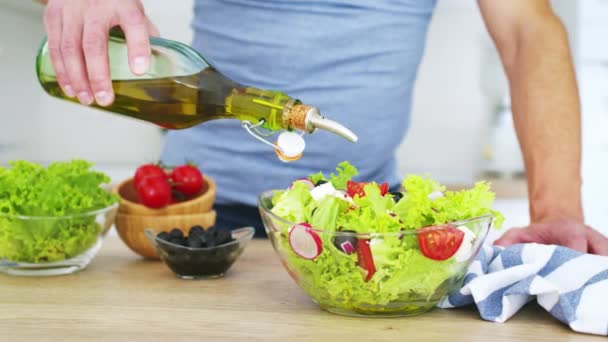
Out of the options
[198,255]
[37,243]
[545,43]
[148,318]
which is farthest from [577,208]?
[37,243]

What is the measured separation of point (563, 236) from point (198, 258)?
533 mm

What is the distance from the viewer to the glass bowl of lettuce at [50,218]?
1202mm

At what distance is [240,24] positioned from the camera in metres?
1.66

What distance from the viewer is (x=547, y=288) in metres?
0.93

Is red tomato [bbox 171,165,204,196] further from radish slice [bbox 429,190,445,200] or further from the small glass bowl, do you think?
radish slice [bbox 429,190,445,200]

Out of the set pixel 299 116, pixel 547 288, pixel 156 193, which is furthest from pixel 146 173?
pixel 547 288

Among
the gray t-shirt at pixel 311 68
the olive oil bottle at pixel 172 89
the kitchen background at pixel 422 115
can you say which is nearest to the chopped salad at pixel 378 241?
the olive oil bottle at pixel 172 89

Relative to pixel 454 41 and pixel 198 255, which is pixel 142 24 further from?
pixel 454 41

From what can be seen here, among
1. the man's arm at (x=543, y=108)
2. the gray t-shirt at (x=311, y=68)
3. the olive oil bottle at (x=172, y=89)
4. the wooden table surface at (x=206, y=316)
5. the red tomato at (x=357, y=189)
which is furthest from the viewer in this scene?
the gray t-shirt at (x=311, y=68)

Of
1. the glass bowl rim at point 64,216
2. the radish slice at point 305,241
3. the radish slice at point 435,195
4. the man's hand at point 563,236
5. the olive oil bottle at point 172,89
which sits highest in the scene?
the olive oil bottle at point 172,89

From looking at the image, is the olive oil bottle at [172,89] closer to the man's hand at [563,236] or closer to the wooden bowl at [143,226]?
the wooden bowl at [143,226]

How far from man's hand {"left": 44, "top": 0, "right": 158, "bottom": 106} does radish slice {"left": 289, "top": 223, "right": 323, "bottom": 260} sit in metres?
0.29

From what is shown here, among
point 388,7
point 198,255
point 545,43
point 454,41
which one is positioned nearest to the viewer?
point 198,255

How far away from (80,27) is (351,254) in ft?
1.58
